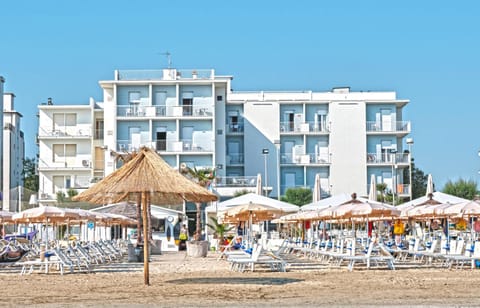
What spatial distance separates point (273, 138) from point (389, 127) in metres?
9.20

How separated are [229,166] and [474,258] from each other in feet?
152

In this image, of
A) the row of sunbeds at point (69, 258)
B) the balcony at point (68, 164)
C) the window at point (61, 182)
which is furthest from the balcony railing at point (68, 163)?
the row of sunbeds at point (69, 258)

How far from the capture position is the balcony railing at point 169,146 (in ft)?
206

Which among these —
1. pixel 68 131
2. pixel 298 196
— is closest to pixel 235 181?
pixel 298 196

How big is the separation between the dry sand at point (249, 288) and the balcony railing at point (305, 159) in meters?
44.3

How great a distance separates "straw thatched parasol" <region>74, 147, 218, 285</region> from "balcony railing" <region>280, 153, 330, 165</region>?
160 ft

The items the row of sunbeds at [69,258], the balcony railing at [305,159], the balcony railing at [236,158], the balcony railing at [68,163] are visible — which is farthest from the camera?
the balcony railing at [236,158]

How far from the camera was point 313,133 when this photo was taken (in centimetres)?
6700

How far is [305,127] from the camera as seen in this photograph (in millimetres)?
67000

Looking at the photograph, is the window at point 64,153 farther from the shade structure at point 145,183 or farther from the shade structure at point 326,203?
the shade structure at point 145,183

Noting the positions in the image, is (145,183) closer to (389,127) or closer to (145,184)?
(145,184)

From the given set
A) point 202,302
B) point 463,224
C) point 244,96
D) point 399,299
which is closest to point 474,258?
point 399,299

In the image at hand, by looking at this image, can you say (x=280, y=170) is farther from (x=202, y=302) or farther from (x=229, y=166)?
(x=202, y=302)

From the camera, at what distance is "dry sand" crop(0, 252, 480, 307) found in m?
14.0
